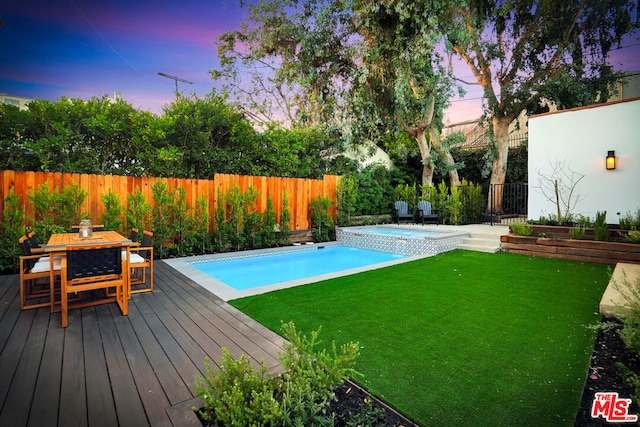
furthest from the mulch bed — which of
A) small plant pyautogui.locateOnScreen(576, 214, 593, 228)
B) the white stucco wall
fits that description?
the white stucco wall

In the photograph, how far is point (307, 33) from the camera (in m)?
12.3

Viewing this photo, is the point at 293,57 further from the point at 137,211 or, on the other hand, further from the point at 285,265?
the point at 137,211

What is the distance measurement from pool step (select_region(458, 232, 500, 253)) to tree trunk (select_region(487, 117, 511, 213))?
5802 mm

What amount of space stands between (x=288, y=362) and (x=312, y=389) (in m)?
0.19

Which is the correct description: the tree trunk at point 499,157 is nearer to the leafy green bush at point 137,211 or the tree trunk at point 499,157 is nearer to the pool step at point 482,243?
the pool step at point 482,243

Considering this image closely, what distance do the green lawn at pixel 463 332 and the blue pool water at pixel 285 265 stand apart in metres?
1.81

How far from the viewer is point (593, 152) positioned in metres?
7.82

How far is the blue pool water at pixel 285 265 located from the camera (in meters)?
6.21

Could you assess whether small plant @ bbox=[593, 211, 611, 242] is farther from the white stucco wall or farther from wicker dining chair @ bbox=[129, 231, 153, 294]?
wicker dining chair @ bbox=[129, 231, 153, 294]

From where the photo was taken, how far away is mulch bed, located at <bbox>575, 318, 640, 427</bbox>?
6.00 ft

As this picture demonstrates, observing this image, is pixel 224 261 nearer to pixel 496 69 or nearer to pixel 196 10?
pixel 196 10

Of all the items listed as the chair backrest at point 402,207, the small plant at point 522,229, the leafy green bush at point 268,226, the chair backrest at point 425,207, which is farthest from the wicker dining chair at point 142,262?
the chair backrest at point 425,207

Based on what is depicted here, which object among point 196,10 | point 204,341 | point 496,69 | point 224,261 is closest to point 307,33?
point 196,10

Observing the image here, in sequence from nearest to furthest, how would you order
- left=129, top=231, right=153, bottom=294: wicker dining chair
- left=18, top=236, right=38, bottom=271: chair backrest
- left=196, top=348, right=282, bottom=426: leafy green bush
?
left=196, top=348, right=282, bottom=426: leafy green bush < left=18, top=236, right=38, bottom=271: chair backrest < left=129, top=231, right=153, bottom=294: wicker dining chair
